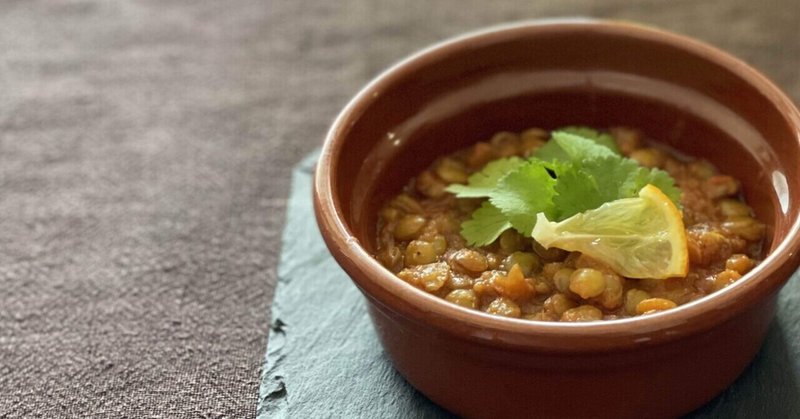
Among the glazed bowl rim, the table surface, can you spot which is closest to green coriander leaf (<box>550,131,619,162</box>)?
the glazed bowl rim

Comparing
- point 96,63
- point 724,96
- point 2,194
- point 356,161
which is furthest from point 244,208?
point 724,96

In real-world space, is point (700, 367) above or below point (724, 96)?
below

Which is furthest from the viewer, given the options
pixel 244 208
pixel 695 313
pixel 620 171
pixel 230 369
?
pixel 244 208

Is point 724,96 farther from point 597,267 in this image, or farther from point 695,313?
point 695,313

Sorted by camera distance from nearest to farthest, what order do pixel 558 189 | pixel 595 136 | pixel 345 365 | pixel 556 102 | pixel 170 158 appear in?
pixel 558 189 < pixel 345 365 < pixel 595 136 < pixel 556 102 < pixel 170 158

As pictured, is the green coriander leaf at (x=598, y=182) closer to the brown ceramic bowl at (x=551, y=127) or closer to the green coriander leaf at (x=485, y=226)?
the green coriander leaf at (x=485, y=226)

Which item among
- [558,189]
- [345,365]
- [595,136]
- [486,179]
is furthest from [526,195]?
[345,365]

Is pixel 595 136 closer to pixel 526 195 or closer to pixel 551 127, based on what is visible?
pixel 551 127

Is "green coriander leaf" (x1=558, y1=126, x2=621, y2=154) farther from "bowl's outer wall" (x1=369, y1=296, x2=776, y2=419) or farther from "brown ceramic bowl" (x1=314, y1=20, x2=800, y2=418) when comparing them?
"bowl's outer wall" (x1=369, y1=296, x2=776, y2=419)
